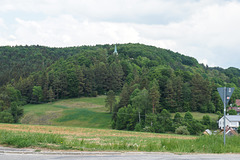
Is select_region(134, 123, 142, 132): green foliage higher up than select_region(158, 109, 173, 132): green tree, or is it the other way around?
select_region(158, 109, 173, 132): green tree

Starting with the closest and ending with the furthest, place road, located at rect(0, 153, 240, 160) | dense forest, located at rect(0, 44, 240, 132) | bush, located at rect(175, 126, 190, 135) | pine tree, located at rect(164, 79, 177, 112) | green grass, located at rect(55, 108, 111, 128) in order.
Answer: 1. road, located at rect(0, 153, 240, 160)
2. bush, located at rect(175, 126, 190, 135)
3. dense forest, located at rect(0, 44, 240, 132)
4. green grass, located at rect(55, 108, 111, 128)
5. pine tree, located at rect(164, 79, 177, 112)

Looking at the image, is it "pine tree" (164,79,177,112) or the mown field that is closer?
the mown field

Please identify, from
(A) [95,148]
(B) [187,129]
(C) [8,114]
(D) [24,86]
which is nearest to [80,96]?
(D) [24,86]

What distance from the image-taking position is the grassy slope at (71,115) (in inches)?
3155

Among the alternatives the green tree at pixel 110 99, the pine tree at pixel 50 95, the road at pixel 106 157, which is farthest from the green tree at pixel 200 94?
the road at pixel 106 157

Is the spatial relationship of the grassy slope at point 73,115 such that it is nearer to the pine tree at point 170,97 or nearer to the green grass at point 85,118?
the green grass at point 85,118

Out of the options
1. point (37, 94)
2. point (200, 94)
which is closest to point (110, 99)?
point (200, 94)

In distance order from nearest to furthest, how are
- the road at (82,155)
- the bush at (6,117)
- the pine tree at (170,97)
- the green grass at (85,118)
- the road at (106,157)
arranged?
the road at (106,157) → the road at (82,155) → the bush at (6,117) → the green grass at (85,118) → the pine tree at (170,97)

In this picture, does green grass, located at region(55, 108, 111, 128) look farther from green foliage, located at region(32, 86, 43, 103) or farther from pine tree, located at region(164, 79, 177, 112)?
green foliage, located at region(32, 86, 43, 103)

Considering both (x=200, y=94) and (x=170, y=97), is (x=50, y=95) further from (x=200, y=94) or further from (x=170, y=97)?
(x=200, y=94)

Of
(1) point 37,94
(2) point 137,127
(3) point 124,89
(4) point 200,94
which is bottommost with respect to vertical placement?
(2) point 137,127

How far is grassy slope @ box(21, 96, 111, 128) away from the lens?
263 feet

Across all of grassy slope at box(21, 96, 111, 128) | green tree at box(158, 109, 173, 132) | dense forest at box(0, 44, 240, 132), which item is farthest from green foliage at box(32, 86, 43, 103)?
green tree at box(158, 109, 173, 132)

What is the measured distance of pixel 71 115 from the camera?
285 feet
